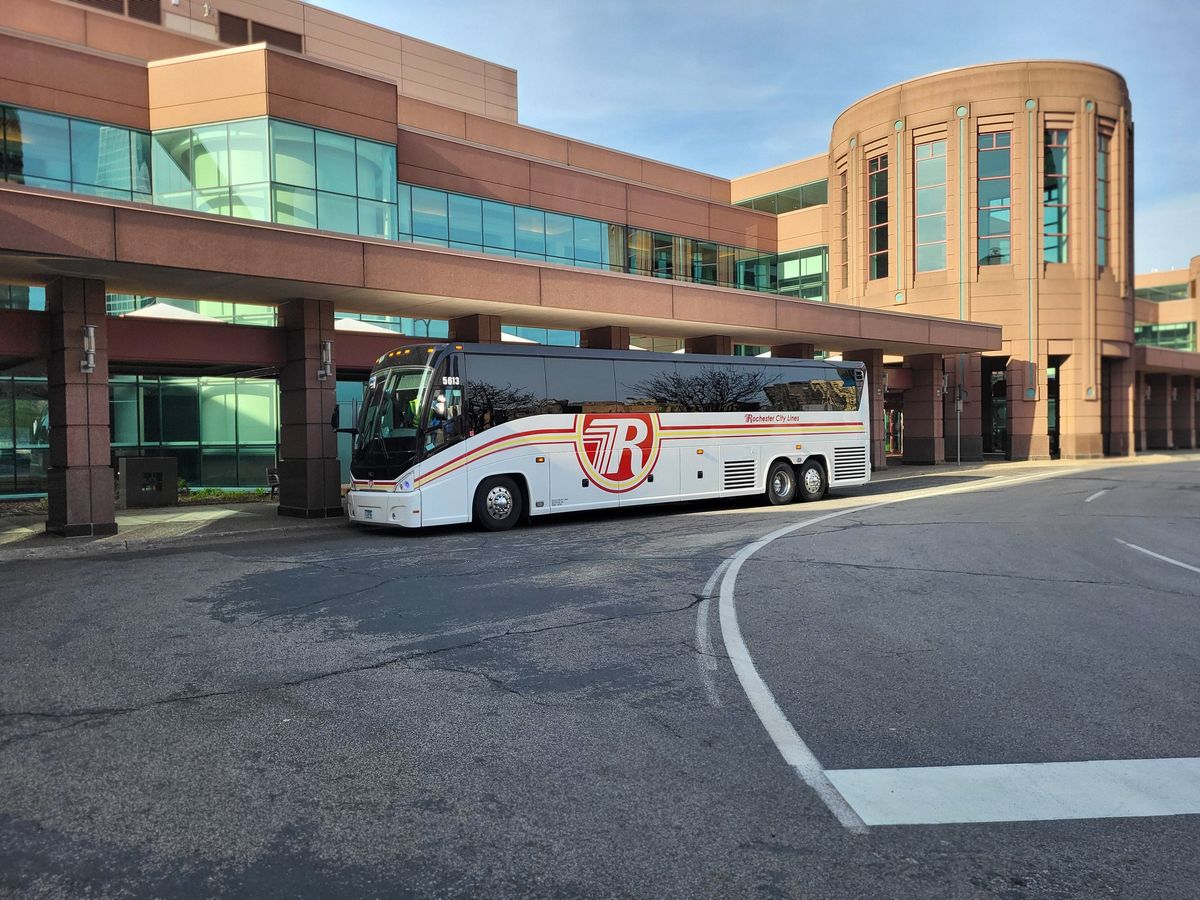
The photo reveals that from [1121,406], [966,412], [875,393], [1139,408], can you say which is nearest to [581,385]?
[875,393]

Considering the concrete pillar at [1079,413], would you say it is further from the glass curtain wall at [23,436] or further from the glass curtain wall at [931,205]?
the glass curtain wall at [23,436]

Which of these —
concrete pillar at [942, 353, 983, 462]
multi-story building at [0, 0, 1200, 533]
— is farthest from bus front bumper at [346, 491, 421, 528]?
concrete pillar at [942, 353, 983, 462]

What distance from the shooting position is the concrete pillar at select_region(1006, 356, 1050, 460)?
1655 inches

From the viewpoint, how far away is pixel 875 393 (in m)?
33.4

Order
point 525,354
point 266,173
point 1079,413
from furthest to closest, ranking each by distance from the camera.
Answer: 1. point 1079,413
2. point 266,173
3. point 525,354

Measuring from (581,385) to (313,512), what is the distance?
20.8ft

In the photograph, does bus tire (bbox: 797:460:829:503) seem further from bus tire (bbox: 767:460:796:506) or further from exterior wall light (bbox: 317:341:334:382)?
exterior wall light (bbox: 317:341:334:382)

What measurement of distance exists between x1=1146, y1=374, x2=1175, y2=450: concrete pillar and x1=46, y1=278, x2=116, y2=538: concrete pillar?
61.4 m

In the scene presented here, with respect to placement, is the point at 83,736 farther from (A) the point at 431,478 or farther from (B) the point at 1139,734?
(A) the point at 431,478

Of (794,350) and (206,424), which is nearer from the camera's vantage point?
(206,424)

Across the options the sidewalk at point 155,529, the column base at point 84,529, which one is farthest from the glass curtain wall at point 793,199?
the column base at point 84,529

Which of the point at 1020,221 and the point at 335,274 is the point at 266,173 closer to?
the point at 335,274

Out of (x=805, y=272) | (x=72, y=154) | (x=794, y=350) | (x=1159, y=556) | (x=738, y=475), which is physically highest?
(x=805, y=272)

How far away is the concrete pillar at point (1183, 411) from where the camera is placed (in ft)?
198
